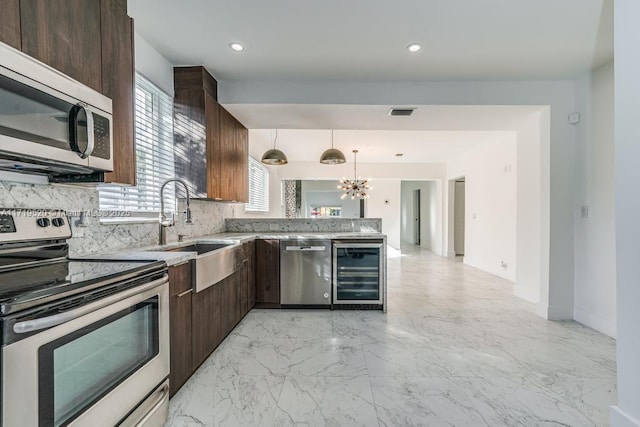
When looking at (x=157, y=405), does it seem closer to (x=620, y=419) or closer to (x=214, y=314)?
(x=214, y=314)

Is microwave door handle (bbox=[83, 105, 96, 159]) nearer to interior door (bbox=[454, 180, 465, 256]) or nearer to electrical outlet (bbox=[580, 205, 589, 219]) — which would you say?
electrical outlet (bbox=[580, 205, 589, 219])

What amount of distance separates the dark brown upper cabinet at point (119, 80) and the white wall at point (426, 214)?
752 centimetres

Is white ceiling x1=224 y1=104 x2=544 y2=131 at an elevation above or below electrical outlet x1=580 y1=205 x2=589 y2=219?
above

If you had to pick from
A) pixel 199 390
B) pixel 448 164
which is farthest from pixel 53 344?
pixel 448 164

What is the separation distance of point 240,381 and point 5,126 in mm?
1808

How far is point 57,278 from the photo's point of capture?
1.11m

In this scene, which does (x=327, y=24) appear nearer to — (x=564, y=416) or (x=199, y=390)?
(x=199, y=390)

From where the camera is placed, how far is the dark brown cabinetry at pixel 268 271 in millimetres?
3361

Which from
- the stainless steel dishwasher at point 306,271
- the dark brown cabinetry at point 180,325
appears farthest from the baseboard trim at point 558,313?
the dark brown cabinetry at point 180,325

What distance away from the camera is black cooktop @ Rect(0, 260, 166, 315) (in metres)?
0.89

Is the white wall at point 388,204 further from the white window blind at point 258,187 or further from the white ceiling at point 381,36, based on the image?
the white ceiling at point 381,36

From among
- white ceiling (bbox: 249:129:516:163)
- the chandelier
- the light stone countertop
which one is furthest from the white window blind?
the light stone countertop

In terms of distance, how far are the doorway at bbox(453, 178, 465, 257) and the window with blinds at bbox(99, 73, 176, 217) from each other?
6.98m

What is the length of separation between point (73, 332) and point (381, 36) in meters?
2.62
